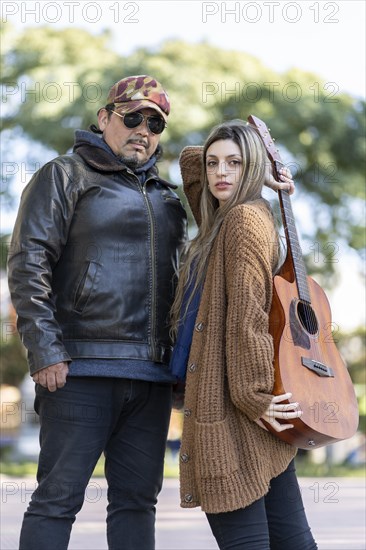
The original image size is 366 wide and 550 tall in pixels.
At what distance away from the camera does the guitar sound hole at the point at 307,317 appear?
3984 mm

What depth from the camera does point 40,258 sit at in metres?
4.18

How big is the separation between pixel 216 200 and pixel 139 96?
0.64 meters

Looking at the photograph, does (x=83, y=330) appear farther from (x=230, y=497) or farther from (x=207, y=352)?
(x=230, y=497)

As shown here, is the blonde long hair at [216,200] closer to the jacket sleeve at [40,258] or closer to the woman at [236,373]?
the woman at [236,373]

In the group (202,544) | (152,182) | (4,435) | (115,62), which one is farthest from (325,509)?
(4,435)

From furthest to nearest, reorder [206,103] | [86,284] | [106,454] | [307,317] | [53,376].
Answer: [206,103], [106,454], [86,284], [53,376], [307,317]

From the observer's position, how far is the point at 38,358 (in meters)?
4.09

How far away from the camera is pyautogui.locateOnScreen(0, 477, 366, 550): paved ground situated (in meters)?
6.11

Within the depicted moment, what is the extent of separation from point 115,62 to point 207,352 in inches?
570

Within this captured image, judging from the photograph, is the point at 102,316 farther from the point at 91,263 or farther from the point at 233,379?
the point at 233,379

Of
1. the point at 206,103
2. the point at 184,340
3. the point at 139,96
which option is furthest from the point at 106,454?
the point at 206,103

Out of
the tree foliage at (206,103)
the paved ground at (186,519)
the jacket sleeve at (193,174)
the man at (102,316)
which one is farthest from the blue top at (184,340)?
the tree foliage at (206,103)

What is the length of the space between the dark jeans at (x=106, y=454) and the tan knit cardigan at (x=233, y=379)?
1.63ft

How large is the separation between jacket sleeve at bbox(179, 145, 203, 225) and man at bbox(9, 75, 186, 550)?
127mm
